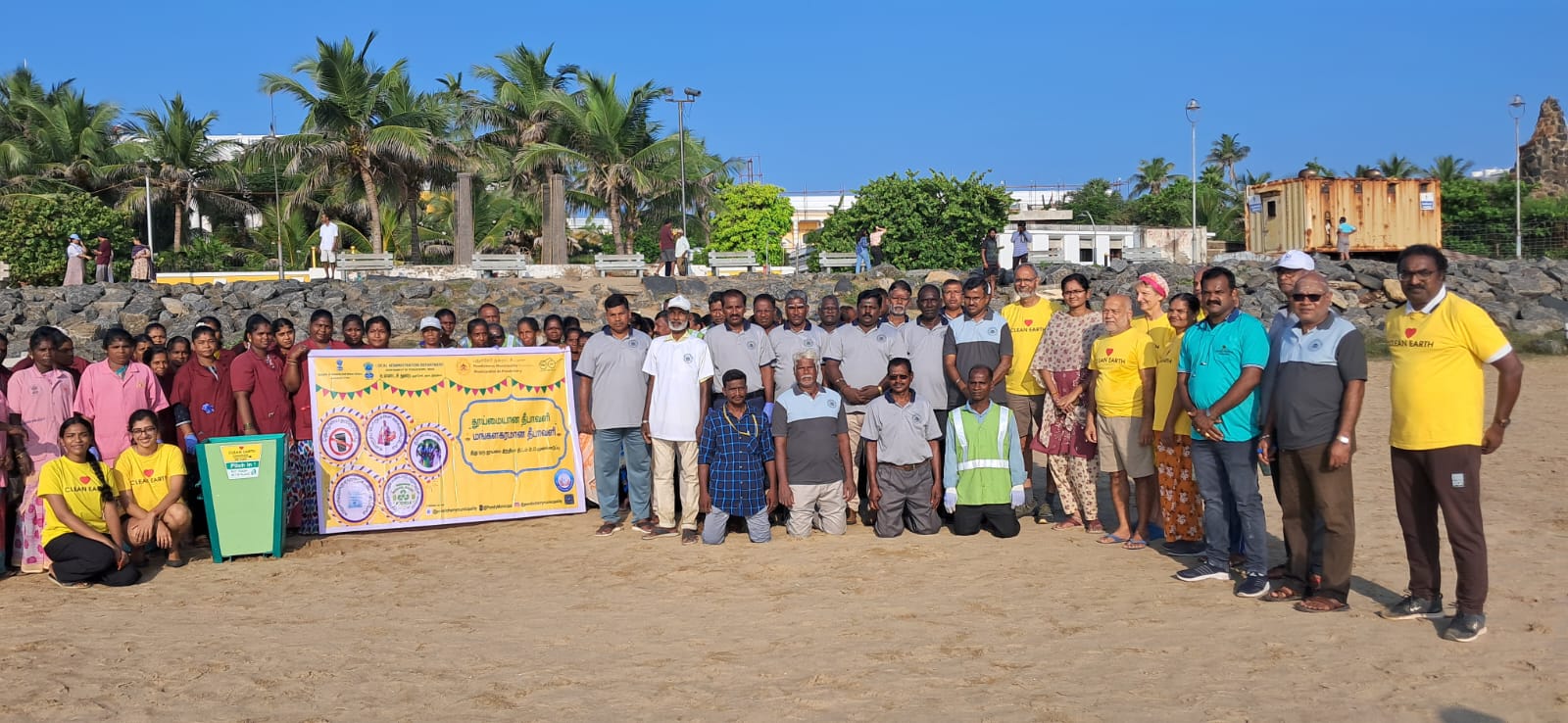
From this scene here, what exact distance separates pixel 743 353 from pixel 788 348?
14.1 inches

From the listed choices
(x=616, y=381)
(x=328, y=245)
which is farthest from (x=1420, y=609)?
(x=328, y=245)

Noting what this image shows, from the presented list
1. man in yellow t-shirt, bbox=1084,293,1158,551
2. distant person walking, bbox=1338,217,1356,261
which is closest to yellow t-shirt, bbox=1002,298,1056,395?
man in yellow t-shirt, bbox=1084,293,1158,551

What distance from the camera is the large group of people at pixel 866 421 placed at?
646 centimetres

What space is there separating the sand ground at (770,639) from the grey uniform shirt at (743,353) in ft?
4.40

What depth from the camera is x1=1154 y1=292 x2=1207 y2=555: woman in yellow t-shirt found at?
288 inches

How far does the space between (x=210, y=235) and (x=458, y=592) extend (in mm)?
40245

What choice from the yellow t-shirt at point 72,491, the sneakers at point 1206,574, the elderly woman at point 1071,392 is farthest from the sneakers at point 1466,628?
the yellow t-shirt at point 72,491

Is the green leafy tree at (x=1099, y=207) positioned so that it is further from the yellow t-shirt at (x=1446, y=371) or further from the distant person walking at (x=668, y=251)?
the yellow t-shirt at (x=1446, y=371)

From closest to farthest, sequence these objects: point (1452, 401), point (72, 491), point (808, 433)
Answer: point (1452, 401) → point (72, 491) → point (808, 433)

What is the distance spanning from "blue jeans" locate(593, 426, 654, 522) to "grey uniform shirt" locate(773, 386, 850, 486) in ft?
3.87

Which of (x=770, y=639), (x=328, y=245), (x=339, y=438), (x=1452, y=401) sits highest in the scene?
(x=328, y=245)

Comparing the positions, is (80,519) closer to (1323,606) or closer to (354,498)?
(354,498)

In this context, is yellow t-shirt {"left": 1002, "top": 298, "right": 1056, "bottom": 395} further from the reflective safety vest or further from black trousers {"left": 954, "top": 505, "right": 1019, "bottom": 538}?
black trousers {"left": 954, "top": 505, "right": 1019, "bottom": 538}

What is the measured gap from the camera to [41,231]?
86.6 ft
